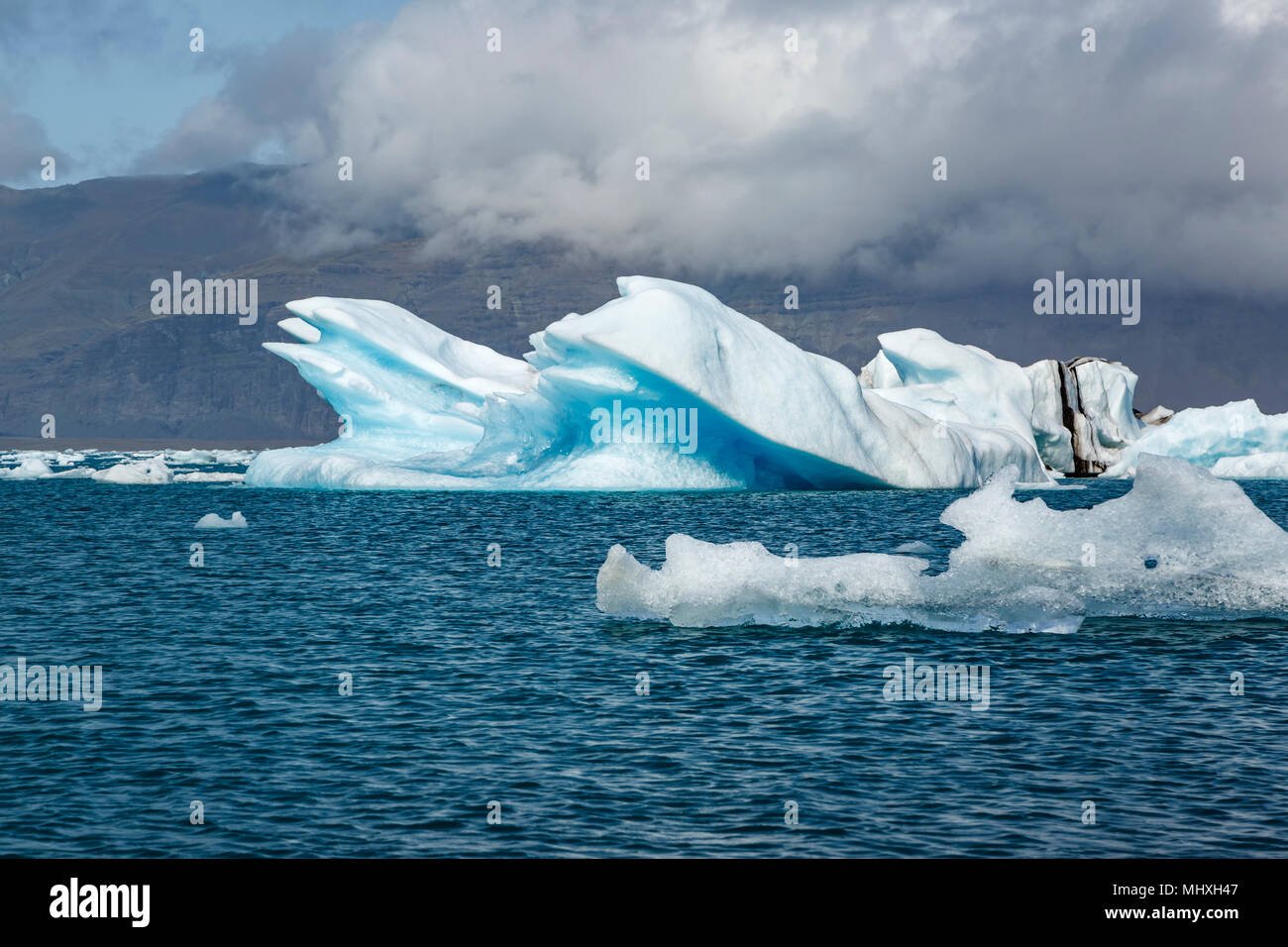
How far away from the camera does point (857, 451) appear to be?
33.4 meters

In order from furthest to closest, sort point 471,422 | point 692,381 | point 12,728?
point 471,422 < point 692,381 < point 12,728

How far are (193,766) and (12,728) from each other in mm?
2103

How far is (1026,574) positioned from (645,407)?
1916cm

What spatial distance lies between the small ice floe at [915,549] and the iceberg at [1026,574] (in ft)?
16.8

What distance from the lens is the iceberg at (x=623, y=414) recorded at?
102 feet

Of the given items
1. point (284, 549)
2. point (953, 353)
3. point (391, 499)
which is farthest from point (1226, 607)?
point (953, 353)

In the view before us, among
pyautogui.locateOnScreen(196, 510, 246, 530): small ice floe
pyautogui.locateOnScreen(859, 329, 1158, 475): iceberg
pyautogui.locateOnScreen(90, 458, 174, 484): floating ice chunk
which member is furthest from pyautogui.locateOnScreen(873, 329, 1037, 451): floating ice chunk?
pyautogui.locateOnScreen(90, 458, 174, 484): floating ice chunk

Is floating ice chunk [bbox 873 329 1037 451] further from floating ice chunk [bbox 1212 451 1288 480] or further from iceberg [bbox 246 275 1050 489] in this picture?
floating ice chunk [bbox 1212 451 1288 480]

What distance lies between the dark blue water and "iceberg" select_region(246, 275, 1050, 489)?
14.0 meters

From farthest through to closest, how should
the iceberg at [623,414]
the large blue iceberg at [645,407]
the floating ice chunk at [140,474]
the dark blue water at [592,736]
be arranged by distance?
1. the floating ice chunk at [140,474]
2. the large blue iceberg at [645,407]
3. the iceberg at [623,414]
4. the dark blue water at [592,736]

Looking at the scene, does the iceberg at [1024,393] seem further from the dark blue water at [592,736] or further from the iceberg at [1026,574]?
the dark blue water at [592,736]

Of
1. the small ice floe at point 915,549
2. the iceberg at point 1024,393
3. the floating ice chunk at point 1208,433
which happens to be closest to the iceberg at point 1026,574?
the small ice floe at point 915,549
